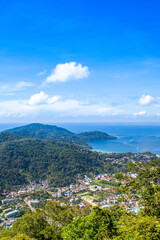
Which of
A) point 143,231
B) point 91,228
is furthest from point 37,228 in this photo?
point 143,231

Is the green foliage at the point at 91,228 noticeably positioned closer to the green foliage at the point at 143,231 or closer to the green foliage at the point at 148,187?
the green foliage at the point at 143,231

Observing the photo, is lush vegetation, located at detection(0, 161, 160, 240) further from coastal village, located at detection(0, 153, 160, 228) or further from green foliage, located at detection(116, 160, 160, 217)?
coastal village, located at detection(0, 153, 160, 228)

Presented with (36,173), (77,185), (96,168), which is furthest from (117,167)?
(36,173)

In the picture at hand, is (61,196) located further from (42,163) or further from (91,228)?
(91,228)

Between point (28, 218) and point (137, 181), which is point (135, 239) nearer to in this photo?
point (137, 181)

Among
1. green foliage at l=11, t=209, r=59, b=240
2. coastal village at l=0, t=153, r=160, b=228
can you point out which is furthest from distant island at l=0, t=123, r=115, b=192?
green foliage at l=11, t=209, r=59, b=240

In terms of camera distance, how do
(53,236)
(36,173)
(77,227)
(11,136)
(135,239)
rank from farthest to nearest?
1. (11,136)
2. (36,173)
3. (53,236)
4. (77,227)
5. (135,239)
